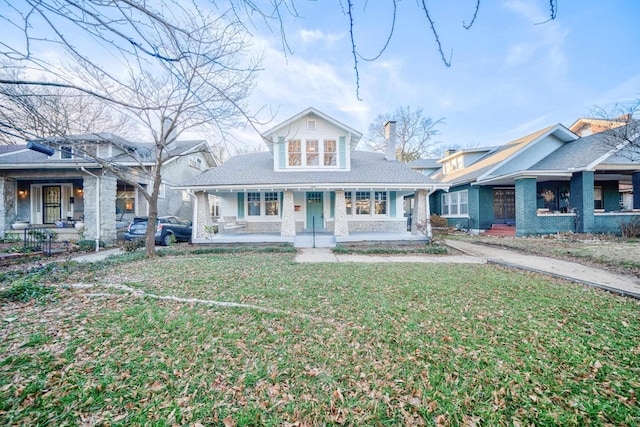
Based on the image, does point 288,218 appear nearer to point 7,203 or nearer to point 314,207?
point 314,207

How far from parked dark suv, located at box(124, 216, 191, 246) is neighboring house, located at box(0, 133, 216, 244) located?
1581mm

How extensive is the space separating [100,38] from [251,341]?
383 centimetres

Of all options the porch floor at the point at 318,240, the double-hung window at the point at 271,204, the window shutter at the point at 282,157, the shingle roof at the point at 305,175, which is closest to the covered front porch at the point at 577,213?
the shingle roof at the point at 305,175

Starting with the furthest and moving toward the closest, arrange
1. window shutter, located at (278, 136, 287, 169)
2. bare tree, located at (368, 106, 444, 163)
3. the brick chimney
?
bare tree, located at (368, 106, 444, 163)
the brick chimney
window shutter, located at (278, 136, 287, 169)

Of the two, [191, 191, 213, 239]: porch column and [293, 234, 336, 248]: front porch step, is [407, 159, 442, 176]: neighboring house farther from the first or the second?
[191, 191, 213, 239]: porch column

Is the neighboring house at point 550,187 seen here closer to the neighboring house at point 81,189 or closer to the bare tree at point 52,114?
the neighboring house at point 81,189

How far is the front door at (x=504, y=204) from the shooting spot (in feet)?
56.7

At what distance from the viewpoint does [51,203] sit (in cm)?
1598

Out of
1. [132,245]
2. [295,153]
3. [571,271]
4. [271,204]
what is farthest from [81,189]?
[571,271]

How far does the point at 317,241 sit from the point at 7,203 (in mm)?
16902

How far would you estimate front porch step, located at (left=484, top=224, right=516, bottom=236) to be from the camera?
15.0m

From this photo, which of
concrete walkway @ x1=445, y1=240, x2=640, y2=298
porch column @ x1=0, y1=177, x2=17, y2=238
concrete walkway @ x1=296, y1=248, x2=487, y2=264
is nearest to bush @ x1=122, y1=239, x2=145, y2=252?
concrete walkway @ x1=296, y1=248, x2=487, y2=264

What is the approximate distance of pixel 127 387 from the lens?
2.49 m

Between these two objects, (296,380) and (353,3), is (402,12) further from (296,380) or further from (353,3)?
(296,380)
